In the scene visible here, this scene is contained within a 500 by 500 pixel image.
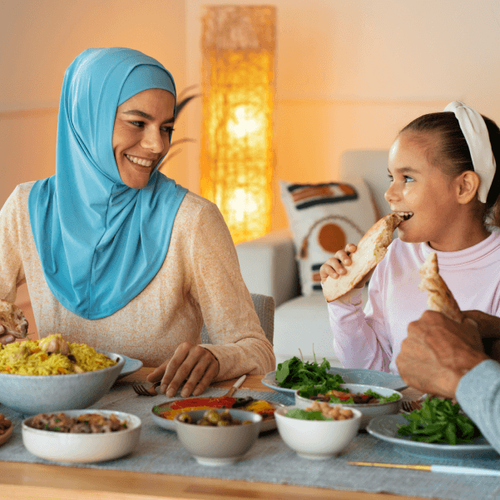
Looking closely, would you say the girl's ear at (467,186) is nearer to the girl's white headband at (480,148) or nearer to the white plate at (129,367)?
the girl's white headband at (480,148)

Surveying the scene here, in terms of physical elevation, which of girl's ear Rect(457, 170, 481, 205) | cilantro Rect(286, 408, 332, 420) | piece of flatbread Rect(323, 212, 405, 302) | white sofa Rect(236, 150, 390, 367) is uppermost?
girl's ear Rect(457, 170, 481, 205)

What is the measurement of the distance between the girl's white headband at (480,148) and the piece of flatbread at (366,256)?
216mm

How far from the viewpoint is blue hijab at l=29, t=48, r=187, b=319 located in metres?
1.76

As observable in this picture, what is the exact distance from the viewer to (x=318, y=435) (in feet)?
3.12

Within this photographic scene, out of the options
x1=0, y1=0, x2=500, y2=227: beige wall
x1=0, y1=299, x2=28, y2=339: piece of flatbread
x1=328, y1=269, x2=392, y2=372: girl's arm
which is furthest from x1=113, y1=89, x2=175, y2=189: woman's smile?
x1=0, y1=0, x2=500, y2=227: beige wall

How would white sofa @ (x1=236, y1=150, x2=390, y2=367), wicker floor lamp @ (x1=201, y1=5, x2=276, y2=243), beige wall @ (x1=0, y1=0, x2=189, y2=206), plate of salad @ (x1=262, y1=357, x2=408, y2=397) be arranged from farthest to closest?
1. wicker floor lamp @ (x1=201, y1=5, x2=276, y2=243)
2. beige wall @ (x1=0, y1=0, x2=189, y2=206)
3. white sofa @ (x1=236, y1=150, x2=390, y2=367)
4. plate of salad @ (x1=262, y1=357, x2=408, y2=397)

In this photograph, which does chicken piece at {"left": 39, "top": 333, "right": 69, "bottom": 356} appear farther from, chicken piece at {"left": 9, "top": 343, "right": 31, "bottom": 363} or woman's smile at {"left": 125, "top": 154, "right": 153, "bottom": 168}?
woman's smile at {"left": 125, "top": 154, "right": 153, "bottom": 168}

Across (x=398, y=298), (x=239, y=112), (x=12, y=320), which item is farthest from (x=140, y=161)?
(x=239, y=112)

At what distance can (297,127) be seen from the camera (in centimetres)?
504

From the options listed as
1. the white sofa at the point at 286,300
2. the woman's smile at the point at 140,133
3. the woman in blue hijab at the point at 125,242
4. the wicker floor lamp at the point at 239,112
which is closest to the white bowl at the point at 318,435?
the woman in blue hijab at the point at 125,242

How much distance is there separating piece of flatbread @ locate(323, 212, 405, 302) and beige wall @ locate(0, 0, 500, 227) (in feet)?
9.74

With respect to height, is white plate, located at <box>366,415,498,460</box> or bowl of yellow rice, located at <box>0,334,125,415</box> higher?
bowl of yellow rice, located at <box>0,334,125,415</box>

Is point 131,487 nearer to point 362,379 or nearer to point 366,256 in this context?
point 362,379

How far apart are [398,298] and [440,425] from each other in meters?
0.81
